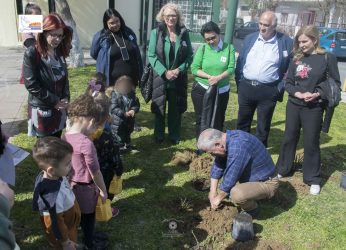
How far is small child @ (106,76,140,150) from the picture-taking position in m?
4.92

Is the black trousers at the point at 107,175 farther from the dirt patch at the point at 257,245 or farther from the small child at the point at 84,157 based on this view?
the dirt patch at the point at 257,245

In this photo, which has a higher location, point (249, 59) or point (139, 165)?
point (249, 59)

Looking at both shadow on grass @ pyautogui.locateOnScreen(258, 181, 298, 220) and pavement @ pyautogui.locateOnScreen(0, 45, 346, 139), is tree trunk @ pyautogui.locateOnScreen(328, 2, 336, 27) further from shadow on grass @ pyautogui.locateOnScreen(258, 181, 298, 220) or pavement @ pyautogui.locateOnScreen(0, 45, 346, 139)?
shadow on grass @ pyautogui.locateOnScreen(258, 181, 298, 220)

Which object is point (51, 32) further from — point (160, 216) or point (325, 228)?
point (325, 228)

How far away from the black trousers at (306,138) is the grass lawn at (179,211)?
0.67 ft

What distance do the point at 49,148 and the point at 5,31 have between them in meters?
13.6

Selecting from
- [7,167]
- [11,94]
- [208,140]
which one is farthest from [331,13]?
[7,167]

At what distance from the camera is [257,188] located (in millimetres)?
3887

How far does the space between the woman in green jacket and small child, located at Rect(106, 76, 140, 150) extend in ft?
1.54

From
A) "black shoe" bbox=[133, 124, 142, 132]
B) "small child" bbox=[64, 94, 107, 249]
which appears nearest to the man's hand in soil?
"small child" bbox=[64, 94, 107, 249]

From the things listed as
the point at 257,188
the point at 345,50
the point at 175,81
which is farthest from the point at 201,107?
the point at 345,50

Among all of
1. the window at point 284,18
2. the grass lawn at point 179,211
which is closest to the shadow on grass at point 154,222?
the grass lawn at point 179,211

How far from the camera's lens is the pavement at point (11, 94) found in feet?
21.1

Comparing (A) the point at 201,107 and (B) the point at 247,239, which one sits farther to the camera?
(A) the point at 201,107
